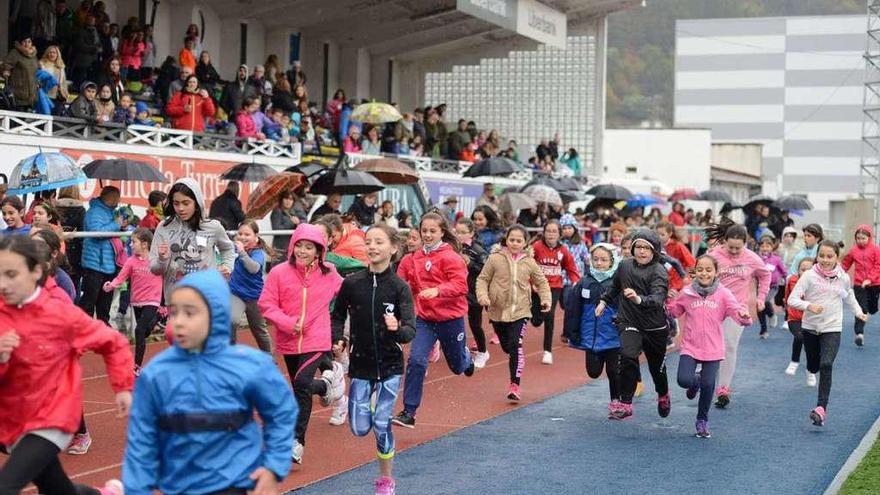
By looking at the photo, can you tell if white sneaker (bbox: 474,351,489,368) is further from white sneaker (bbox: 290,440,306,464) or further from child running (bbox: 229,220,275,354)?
white sneaker (bbox: 290,440,306,464)

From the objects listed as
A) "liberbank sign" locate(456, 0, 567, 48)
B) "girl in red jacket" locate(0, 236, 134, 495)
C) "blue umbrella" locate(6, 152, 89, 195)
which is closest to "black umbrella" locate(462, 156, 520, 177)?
"liberbank sign" locate(456, 0, 567, 48)

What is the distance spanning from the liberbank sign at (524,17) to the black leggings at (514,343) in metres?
16.0

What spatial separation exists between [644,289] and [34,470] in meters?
5.99

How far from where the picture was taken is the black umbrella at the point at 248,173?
17344 mm

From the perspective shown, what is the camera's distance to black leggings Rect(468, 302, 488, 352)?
14.6m

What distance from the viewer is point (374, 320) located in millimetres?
8031

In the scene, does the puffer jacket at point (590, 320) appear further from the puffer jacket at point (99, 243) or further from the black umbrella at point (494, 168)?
the black umbrella at point (494, 168)

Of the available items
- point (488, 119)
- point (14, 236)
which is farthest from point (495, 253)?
point (488, 119)

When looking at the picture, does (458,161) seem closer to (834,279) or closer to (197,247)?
(834,279)

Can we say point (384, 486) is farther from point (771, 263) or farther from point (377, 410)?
point (771, 263)

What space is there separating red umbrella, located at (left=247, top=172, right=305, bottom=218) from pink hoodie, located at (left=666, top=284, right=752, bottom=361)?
703 centimetres

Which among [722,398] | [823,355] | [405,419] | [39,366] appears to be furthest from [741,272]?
[39,366]

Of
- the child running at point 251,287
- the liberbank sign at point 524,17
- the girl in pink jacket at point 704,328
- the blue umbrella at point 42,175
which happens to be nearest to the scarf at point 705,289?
the girl in pink jacket at point 704,328

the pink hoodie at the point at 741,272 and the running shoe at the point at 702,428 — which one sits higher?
the pink hoodie at the point at 741,272
